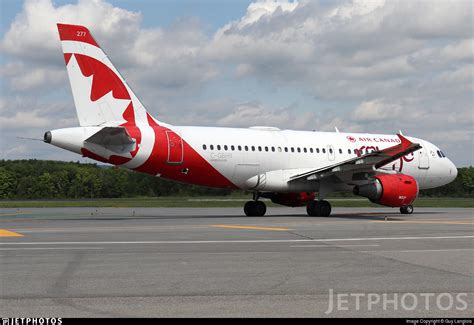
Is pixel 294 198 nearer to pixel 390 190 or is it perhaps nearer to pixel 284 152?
pixel 284 152

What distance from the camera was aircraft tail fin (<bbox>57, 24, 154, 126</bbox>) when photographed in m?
26.6

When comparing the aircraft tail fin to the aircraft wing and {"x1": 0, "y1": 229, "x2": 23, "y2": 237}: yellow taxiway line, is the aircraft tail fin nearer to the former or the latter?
the aircraft wing

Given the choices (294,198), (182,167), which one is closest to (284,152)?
(294,198)

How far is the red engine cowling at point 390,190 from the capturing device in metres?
28.4

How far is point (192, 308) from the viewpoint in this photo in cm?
769

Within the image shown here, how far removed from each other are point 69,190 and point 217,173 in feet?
229

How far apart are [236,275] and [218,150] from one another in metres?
18.5

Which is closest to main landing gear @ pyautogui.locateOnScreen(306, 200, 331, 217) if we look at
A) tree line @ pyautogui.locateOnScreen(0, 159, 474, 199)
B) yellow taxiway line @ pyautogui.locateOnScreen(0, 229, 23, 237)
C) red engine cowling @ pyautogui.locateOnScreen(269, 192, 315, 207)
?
red engine cowling @ pyautogui.locateOnScreen(269, 192, 315, 207)

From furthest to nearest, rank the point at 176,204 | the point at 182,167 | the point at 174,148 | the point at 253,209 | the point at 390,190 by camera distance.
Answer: the point at 176,204 → the point at 253,209 → the point at 390,190 → the point at 182,167 → the point at 174,148

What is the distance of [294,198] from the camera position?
32281mm

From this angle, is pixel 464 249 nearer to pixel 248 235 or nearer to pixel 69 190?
pixel 248 235

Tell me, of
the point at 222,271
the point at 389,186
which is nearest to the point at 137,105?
the point at 389,186
